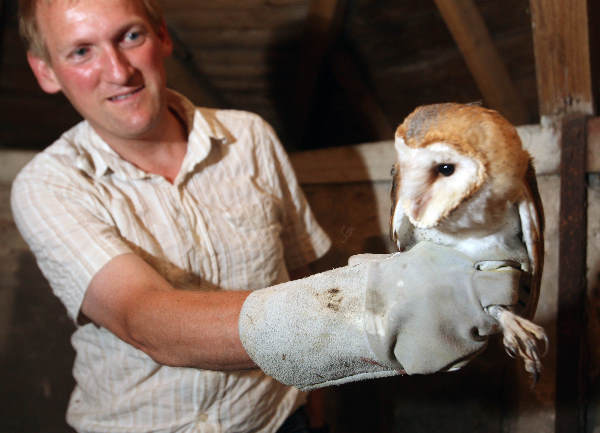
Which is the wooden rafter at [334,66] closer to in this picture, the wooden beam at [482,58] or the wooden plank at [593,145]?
the wooden beam at [482,58]

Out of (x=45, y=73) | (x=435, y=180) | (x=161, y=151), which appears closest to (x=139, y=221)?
(x=161, y=151)

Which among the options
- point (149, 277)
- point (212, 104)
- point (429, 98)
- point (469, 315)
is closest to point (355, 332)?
point (469, 315)

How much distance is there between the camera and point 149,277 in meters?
0.88

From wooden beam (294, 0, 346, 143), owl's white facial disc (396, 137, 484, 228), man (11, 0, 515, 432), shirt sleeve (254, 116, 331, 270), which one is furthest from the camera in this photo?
wooden beam (294, 0, 346, 143)

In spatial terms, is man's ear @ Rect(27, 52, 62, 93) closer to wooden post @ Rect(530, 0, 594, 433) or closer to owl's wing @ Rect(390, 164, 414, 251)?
owl's wing @ Rect(390, 164, 414, 251)

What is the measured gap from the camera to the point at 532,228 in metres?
0.66

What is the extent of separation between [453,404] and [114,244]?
0.91 m

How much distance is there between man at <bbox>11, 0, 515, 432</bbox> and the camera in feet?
3.06

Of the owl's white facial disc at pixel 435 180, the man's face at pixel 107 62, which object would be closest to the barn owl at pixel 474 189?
the owl's white facial disc at pixel 435 180

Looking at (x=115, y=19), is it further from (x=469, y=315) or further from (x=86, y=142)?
(x=469, y=315)

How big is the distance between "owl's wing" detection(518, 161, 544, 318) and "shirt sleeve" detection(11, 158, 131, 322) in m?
0.73

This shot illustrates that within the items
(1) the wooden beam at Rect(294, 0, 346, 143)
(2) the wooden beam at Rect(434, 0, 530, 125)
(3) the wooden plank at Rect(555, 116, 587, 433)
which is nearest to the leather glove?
(3) the wooden plank at Rect(555, 116, 587, 433)

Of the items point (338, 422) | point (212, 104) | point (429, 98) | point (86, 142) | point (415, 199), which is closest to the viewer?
point (415, 199)

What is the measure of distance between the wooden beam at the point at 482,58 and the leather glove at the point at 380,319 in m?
0.94
